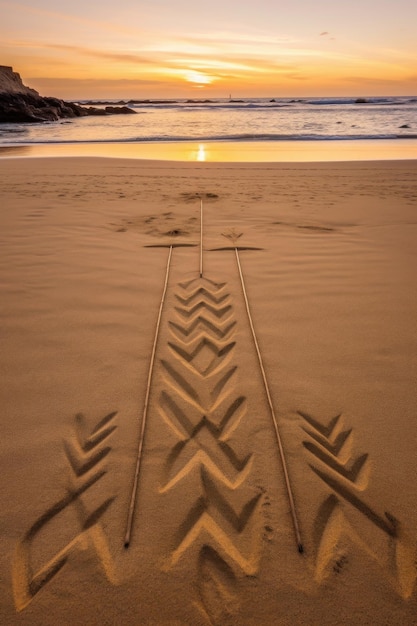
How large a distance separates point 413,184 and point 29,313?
300 inches

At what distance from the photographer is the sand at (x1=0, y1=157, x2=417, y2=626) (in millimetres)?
1429

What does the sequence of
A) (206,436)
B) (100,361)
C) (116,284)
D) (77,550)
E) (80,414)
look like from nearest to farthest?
(77,550) → (206,436) → (80,414) → (100,361) → (116,284)

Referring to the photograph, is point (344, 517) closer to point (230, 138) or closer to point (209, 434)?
point (209, 434)

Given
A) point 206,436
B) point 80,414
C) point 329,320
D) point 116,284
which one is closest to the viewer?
point 206,436

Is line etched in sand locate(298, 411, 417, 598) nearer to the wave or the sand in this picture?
the sand

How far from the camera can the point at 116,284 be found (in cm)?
373

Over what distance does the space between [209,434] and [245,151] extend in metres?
13.9

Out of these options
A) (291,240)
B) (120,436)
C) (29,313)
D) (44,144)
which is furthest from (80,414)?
(44,144)

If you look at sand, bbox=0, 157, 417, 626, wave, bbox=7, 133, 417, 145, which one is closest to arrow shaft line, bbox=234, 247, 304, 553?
sand, bbox=0, 157, 417, 626

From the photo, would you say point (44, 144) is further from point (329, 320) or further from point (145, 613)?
point (145, 613)

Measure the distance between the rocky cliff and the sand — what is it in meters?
33.1

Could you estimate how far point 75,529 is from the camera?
5.30 ft

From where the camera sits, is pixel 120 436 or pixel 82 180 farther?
pixel 82 180

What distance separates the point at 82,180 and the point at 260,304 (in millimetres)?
6518
